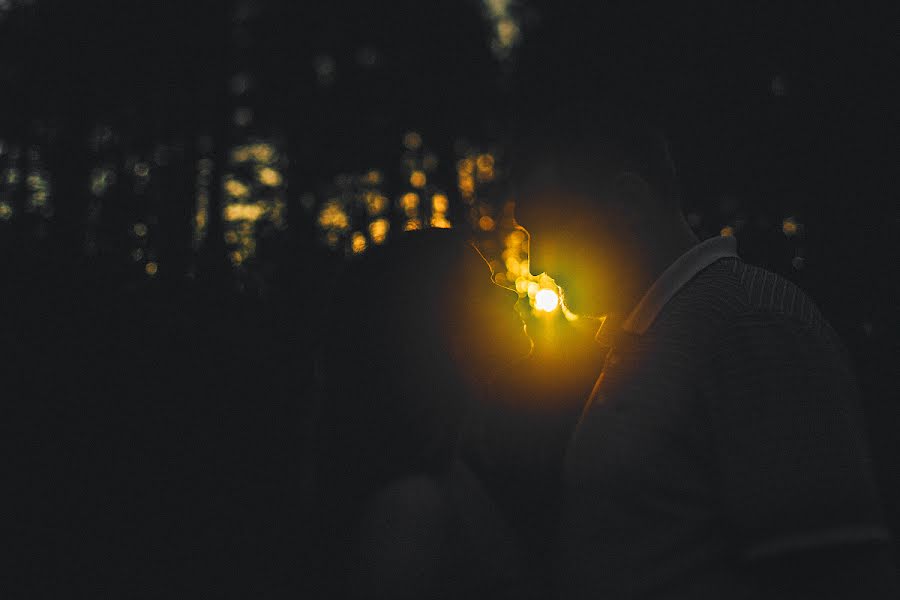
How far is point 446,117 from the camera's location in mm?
17078

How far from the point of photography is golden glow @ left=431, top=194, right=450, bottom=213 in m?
19.5

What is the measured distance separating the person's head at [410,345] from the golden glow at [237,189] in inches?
608

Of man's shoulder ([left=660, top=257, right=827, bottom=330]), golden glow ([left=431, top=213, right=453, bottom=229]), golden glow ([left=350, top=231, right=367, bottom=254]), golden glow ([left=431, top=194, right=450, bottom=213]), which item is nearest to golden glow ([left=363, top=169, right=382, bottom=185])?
golden glow ([left=431, top=213, right=453, bottom=229])

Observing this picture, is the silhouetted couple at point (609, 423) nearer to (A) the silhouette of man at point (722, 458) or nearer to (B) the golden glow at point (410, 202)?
(A) the silhouette of man at point (722, 458)

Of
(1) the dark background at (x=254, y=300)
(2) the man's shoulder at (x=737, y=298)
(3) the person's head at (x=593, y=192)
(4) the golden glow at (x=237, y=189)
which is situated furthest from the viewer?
(4) the golden glow at (x=237, y=189)

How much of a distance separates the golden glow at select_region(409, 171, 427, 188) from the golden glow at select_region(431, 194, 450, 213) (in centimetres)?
54

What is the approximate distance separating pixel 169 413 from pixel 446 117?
43.0ft

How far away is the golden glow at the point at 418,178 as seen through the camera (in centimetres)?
1961

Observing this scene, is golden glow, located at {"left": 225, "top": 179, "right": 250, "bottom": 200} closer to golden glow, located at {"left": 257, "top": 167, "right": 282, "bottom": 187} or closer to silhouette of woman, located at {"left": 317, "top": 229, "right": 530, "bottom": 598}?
golden glow, located at {"left": 257, "top": 167, "right": 282, "bottom": 187}

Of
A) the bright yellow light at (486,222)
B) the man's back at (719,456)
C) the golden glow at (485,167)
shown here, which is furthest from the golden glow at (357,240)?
the golden glow at (485,167)

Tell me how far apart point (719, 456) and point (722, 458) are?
0.01 meters

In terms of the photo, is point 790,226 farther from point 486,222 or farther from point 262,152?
point 262,152

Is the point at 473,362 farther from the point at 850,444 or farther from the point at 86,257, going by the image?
the point at 86,257

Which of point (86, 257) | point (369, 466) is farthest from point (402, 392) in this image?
point (86, 257)
